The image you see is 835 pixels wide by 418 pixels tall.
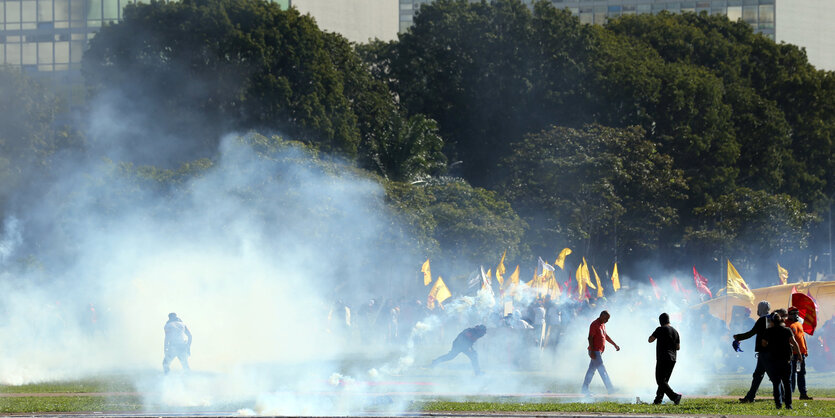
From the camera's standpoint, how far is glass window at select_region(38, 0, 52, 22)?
7950 centimetres

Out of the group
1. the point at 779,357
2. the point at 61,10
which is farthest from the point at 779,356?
the point at 61,10

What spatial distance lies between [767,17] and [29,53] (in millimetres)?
60865

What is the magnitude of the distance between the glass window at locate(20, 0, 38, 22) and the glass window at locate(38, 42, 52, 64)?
165 centimetres

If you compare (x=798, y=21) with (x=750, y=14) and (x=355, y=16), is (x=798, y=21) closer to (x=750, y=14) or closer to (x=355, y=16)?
(x=750, y=14)

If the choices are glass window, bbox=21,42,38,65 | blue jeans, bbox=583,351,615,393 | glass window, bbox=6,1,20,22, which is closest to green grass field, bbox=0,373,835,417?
blue jeans, bbox=583,351,615,393

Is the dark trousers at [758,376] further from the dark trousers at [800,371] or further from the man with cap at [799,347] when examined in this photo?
the dark trousers at [800,371]

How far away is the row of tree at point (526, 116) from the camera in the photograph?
55.8 m

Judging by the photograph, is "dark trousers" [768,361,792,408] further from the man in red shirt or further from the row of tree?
the row of tree

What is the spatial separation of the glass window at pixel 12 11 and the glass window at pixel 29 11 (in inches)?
11.2

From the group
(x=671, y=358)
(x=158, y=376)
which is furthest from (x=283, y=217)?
(x=671, y=358)

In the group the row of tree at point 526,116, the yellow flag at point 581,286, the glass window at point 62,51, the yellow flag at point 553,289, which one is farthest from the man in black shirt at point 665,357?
the glass window at point 62,51

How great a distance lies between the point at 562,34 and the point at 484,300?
3324 cm

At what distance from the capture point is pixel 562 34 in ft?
210

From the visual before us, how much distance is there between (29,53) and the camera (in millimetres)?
80250
